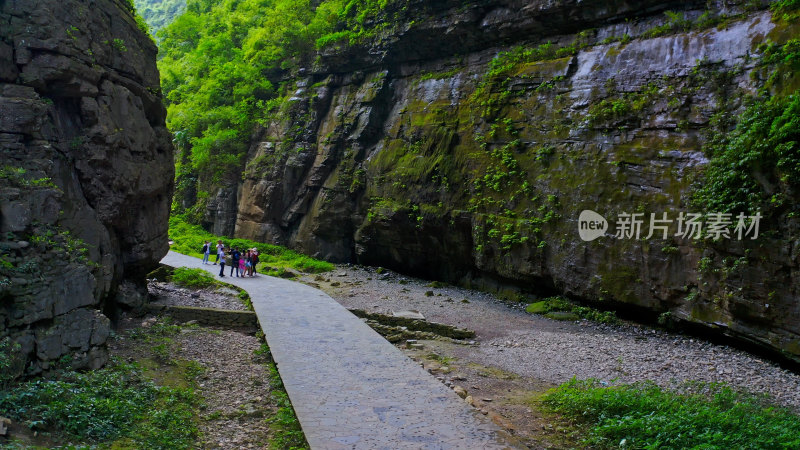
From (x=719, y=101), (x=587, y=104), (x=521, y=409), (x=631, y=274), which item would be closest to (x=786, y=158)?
(x=719, y=101)

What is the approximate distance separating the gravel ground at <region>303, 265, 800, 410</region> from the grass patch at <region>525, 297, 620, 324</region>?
0.34m

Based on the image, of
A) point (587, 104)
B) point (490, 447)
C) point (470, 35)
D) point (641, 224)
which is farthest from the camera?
point (470, 35)

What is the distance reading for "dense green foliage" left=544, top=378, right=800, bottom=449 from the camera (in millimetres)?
6086

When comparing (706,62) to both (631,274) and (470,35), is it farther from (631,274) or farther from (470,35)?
(470,35)

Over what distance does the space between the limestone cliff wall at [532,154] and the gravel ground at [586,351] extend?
0.76m

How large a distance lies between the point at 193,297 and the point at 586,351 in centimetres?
1070

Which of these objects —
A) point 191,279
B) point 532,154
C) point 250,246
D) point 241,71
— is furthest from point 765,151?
point 241,71

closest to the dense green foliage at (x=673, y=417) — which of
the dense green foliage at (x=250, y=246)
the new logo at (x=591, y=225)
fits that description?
the new logo at (x=591, y=225)

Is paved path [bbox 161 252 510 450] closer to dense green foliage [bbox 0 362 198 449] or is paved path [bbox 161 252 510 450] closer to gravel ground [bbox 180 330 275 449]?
gravel ground [bbox 180 330 275 449]

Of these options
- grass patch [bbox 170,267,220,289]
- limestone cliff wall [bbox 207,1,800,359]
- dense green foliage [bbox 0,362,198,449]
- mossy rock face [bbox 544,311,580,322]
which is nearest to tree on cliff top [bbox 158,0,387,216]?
limestone cliff wall [bbox 207,1,800,359]

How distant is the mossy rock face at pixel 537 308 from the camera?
14.8 metres

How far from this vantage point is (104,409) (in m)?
6.10

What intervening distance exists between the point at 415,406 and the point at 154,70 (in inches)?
411

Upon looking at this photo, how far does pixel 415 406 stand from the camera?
22.5 ft
